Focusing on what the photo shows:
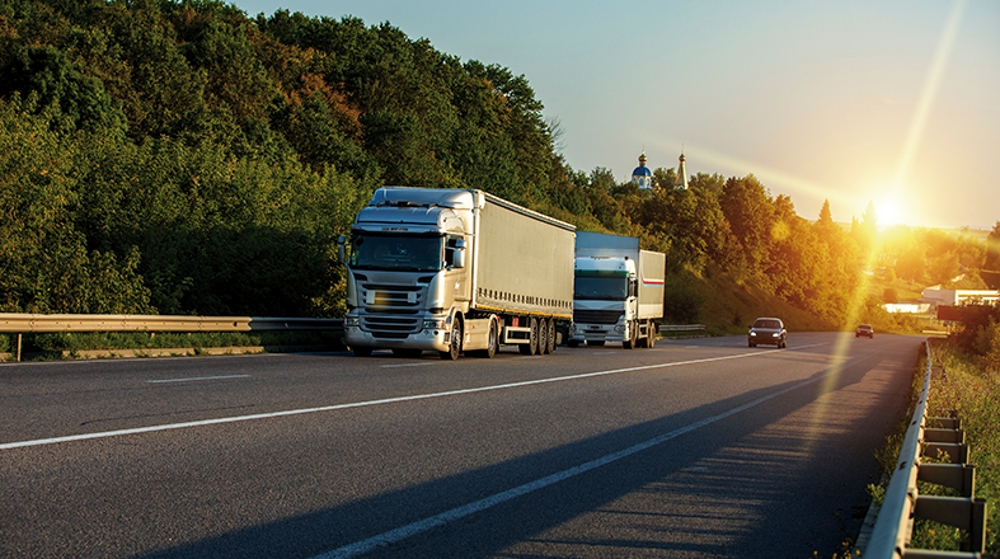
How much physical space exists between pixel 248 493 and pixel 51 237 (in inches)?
858

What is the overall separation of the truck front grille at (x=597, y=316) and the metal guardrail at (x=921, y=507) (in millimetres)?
30717

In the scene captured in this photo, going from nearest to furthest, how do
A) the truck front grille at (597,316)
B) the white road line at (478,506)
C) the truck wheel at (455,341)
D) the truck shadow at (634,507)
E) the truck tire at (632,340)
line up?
the white road line at (478,506) < the truck shadow at (634,507) < the truck wheel at (455,341) < the truck front grille at (597,316) < the truck tire at (632,340)

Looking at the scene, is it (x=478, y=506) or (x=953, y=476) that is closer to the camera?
(x=953, y=476)

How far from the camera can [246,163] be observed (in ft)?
128

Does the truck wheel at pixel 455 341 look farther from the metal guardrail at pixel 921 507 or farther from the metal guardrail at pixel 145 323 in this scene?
the metal guardrail at pixel 921 507

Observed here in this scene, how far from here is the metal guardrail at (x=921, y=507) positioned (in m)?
4.02

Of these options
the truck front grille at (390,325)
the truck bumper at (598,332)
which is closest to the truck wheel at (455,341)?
the truck front grille at (390,325)

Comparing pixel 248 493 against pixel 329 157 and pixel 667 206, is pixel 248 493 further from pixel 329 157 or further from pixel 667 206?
pixel 667 206

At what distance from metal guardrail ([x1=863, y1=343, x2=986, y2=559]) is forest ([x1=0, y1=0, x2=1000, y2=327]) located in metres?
21.7

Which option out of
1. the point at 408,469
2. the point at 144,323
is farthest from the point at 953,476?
the point at 144,323

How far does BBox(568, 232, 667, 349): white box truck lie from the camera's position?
39.3m

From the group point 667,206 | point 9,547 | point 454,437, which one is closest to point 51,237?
point 454,437

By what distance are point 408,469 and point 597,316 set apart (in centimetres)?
3076

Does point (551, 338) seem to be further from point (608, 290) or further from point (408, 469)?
point (408, 469)
